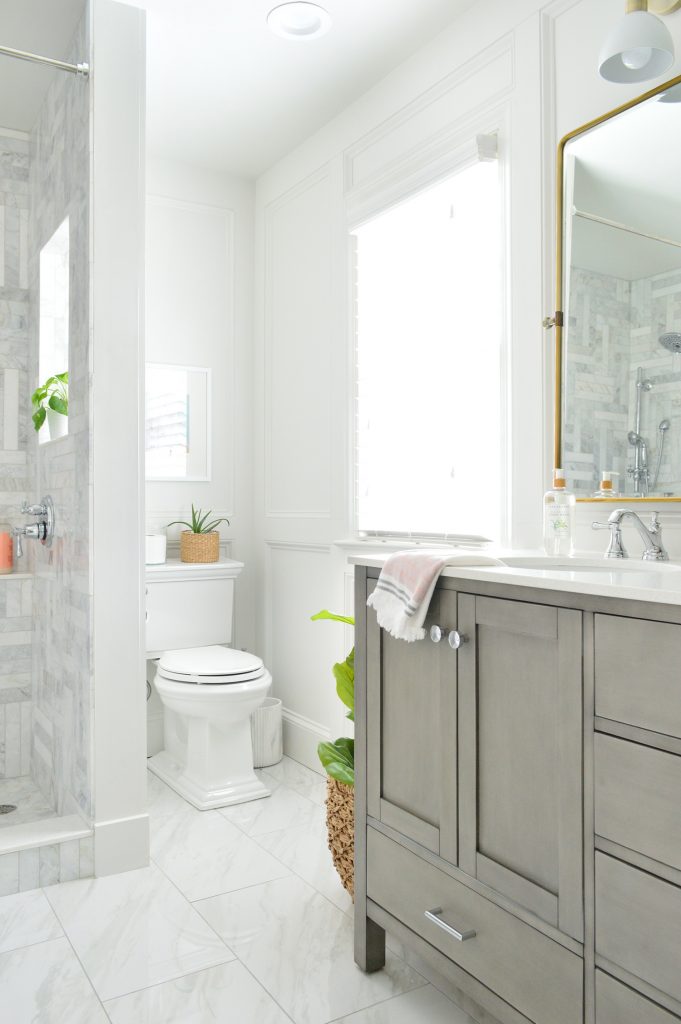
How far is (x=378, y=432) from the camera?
2836 mm

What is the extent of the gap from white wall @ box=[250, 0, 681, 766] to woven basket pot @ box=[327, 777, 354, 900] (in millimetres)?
820

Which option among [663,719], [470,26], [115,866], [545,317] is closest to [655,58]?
[545,317]

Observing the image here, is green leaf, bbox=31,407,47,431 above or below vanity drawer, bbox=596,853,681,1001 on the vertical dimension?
above

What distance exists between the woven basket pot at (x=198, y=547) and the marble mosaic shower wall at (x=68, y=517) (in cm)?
58

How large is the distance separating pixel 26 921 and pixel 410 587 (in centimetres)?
134

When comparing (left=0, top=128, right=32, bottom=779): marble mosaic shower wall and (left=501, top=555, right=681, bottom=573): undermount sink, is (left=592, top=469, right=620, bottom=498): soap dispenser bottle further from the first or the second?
(left=0, top=128, right=32, bottom=779): marble mosaic shower wall

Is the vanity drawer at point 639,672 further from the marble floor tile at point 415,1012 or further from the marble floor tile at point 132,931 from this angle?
the marble floor tile at point 132,931

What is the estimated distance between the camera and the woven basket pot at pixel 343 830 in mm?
2041

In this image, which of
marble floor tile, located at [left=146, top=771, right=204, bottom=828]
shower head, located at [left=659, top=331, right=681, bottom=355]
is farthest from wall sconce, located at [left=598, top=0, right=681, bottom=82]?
marble floor tile, located at [left=146, top=771, right=204, bottom=828]

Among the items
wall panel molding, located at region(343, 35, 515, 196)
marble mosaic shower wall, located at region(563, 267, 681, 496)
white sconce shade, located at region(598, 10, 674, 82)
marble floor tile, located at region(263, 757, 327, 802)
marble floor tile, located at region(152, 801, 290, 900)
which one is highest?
wall panel molding, located at region(343, 35, 515, 196)

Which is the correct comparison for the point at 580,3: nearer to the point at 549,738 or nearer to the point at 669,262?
the point at 669,262

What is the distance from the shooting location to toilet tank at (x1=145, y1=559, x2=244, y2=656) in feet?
10.3

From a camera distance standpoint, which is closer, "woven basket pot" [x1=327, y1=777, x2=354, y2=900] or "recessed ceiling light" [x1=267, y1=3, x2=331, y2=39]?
"woven basket pot" [x1=327, y1=777, x2=354, y2=900]

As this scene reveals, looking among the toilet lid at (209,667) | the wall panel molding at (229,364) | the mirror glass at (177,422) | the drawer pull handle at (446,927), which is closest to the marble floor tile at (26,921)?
the toilet lid at (209,667)
